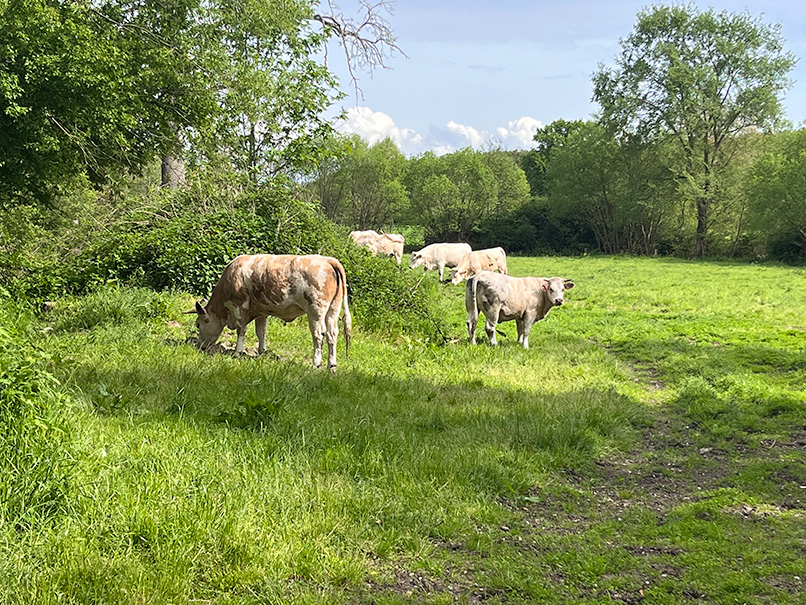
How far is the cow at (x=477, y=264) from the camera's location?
2647 centimetres

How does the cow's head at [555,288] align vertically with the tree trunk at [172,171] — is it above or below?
below

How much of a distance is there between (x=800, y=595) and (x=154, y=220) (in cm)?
1346

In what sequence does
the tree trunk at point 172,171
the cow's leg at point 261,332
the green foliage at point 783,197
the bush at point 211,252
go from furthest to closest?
1. the green foliage at point 783,197
2. the tree trunk at point 172,171
3. the bush at point 211,252
4. the cow's leg at point 261,332

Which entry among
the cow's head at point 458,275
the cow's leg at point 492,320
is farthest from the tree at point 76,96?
the cow's head at point 458,275

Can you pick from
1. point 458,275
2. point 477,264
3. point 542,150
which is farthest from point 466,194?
point 458,275

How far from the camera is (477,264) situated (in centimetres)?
2702

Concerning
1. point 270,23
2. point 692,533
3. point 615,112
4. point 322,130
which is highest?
point 615,112

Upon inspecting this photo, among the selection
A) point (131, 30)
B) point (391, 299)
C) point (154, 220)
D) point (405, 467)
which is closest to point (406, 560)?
point (405, 467)

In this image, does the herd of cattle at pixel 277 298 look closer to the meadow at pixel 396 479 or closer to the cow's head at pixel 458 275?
the meadow at pixel 396 479

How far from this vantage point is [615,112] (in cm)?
4988

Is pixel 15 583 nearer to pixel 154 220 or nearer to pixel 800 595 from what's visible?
pixel 800 595

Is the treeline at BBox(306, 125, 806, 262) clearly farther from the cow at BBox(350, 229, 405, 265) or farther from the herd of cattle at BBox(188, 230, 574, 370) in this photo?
the herd of cattle at BBox(188, 230, 574, 370)

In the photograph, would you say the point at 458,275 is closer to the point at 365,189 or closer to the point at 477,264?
the point at 477,264

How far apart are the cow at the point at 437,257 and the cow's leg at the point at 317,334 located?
1984cm
